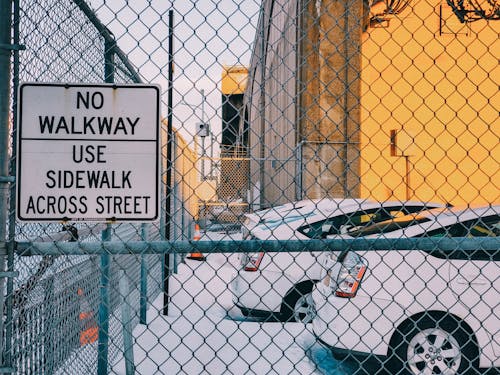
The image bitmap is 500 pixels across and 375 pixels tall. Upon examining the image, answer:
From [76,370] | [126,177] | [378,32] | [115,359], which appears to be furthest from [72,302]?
[378,32]

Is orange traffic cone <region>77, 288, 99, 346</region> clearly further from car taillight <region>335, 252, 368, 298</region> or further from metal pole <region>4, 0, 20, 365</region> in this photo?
car taillight <region>335, 252, 368, 298</region>

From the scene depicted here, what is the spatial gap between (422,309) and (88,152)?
3.00 m

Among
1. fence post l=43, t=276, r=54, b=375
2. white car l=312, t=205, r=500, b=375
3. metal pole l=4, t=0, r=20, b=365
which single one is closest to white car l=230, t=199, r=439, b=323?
white car l=312, t=205, r=500, b=375

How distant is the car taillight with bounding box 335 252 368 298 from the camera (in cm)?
419

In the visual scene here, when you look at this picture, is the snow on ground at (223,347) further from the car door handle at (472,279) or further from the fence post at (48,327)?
the car door handle at (472,279)

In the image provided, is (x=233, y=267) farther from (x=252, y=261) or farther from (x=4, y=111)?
(x=4, y=111)

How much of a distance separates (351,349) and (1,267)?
2.90m

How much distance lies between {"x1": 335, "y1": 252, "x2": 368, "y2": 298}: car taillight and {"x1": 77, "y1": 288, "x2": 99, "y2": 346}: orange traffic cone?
204 centimetres

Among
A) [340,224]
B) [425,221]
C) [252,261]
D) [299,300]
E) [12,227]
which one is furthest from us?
[340,224]

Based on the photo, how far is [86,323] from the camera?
392cm

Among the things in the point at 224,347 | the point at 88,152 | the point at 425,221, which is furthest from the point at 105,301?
the point at 425,221

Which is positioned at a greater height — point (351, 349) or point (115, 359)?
point (351, 349)

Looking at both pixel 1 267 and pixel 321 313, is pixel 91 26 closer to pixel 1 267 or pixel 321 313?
pixel 1 267

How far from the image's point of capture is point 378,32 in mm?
12172
